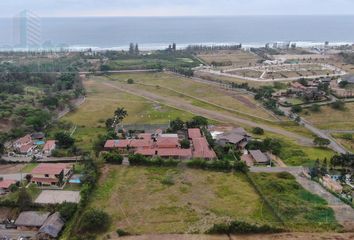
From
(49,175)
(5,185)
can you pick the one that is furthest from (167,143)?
(5,185)

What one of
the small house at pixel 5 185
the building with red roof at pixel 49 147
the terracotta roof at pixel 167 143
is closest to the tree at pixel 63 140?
the building with red roof at pixel 49 147

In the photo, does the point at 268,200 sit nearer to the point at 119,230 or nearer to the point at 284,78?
the point at 119,230

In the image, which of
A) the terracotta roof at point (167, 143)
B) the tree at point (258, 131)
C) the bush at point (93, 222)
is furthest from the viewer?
the tree at point (258, 131)

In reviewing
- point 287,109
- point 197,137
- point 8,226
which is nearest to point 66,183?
point 8,226

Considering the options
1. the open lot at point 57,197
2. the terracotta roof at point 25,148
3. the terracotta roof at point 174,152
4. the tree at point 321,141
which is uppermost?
the tree at point 321,141

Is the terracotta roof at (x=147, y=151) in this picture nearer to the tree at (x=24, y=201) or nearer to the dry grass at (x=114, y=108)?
the tree at (x=24, y=201)

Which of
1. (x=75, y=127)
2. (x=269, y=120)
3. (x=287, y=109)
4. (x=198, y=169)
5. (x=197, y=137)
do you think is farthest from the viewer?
(x=287, y=109)

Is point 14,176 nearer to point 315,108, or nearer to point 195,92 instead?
point 195,92

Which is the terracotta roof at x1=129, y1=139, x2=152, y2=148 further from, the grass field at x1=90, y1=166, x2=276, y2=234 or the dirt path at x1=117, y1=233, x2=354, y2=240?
the dirt path at x1=117, y1=233, x2=354, y2=240
